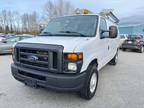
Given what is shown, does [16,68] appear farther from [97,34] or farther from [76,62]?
[97,34]

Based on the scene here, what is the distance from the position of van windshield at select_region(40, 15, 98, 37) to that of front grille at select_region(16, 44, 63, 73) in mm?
863

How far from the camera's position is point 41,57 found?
221 cm

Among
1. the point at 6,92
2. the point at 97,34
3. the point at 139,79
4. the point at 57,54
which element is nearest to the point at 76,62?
the point at 57,54

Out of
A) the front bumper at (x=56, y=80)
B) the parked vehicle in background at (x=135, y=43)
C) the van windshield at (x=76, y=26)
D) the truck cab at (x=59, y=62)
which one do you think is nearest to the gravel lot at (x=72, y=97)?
the truck cab at (x=59, y=62)

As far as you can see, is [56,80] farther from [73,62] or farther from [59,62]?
[73,62]

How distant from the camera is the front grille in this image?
205cm

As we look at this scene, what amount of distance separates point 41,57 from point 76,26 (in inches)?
54.6

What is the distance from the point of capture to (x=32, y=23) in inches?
1852

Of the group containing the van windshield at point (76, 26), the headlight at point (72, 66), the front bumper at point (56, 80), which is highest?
the van windshield at point (76, 26)

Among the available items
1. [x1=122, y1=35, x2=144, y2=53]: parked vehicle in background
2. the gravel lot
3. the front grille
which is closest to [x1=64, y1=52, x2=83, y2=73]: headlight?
the front grille

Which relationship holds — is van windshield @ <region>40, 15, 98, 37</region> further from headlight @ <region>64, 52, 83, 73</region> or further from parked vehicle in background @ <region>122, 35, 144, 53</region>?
parked vehicle in background @ <region>122, 35, 144, 53</region>

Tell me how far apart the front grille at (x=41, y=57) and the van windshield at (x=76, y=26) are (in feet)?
2.83

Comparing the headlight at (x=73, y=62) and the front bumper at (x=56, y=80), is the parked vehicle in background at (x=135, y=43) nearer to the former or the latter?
the front bumper at (x=56, y=80)

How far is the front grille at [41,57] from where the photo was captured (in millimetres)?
2049
